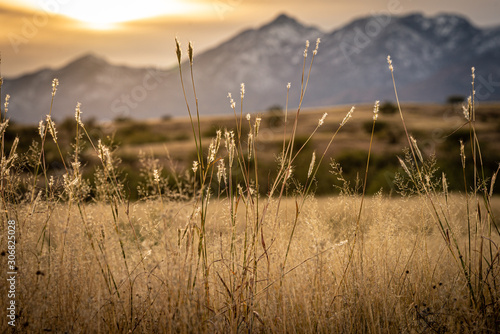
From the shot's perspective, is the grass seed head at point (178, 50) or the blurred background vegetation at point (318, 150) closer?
the grass seed head at point (178, 50)

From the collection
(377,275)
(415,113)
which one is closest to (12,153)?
(377,275)

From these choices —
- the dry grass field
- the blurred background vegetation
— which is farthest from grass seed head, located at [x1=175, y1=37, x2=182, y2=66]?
the blurred background vegetation

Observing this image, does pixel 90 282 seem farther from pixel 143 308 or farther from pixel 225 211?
pixel 225 211

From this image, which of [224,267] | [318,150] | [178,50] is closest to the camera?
[178,50]

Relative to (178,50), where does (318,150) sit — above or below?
below

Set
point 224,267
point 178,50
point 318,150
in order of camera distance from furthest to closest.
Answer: point 318,150 < point 224,267 < point 178,50

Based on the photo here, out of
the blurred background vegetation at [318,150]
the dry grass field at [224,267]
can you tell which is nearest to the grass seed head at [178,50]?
the dry grass field at [224,267]

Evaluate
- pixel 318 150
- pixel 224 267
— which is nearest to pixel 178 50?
pixel 224 267

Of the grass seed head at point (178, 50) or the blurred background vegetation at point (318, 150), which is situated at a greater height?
the grass seed head at point (178, 50)

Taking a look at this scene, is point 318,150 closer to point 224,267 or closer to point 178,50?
point 224,267

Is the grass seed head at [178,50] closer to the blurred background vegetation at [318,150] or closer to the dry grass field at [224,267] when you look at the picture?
the dry grass field at [224,267]

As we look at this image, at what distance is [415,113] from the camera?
194 ft

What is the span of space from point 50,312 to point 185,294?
0.89m

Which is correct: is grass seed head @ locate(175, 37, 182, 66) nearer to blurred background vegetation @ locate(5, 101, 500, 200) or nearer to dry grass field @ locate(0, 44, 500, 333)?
dry grass field @ locate(0, 44, 500, 333)
